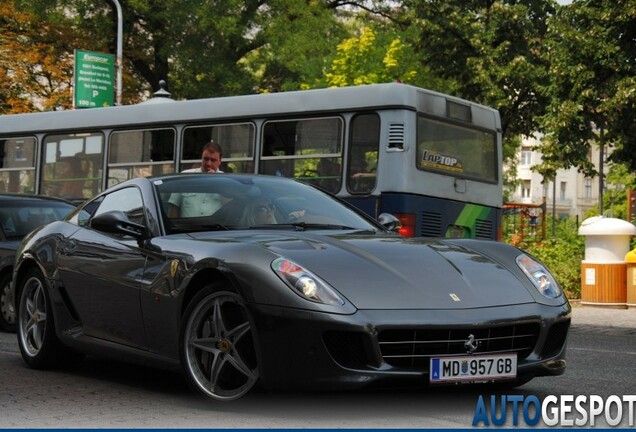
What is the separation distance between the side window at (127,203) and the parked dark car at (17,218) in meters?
4.32

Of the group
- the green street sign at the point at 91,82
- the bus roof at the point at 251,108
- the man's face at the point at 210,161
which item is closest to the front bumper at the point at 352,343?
the man's face at the point at 210,161

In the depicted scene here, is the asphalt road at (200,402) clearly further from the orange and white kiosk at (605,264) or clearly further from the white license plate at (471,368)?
the orange and white kiosk at (605,264)

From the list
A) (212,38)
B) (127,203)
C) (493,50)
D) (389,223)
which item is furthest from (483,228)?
(212,38)

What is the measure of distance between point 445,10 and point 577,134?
622 cm

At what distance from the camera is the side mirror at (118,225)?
688 centimetres

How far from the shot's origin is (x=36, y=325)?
8.11 meters

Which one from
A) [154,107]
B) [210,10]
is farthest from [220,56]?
[154,107]

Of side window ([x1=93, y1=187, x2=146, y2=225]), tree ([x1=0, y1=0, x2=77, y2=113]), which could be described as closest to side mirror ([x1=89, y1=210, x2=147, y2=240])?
side window ([x1=93, y1=187, x2=146, y2=225])

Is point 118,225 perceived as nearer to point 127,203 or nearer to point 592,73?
point 127,203

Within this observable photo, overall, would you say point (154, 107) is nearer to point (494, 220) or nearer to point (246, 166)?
point (246, 166)

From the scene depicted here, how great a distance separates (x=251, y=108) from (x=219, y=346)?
10.9 metres

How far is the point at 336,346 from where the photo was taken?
5.68 metres

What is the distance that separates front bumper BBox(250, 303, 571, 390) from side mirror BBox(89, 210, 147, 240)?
141 cm

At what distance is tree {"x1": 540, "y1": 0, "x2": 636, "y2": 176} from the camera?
116ft
